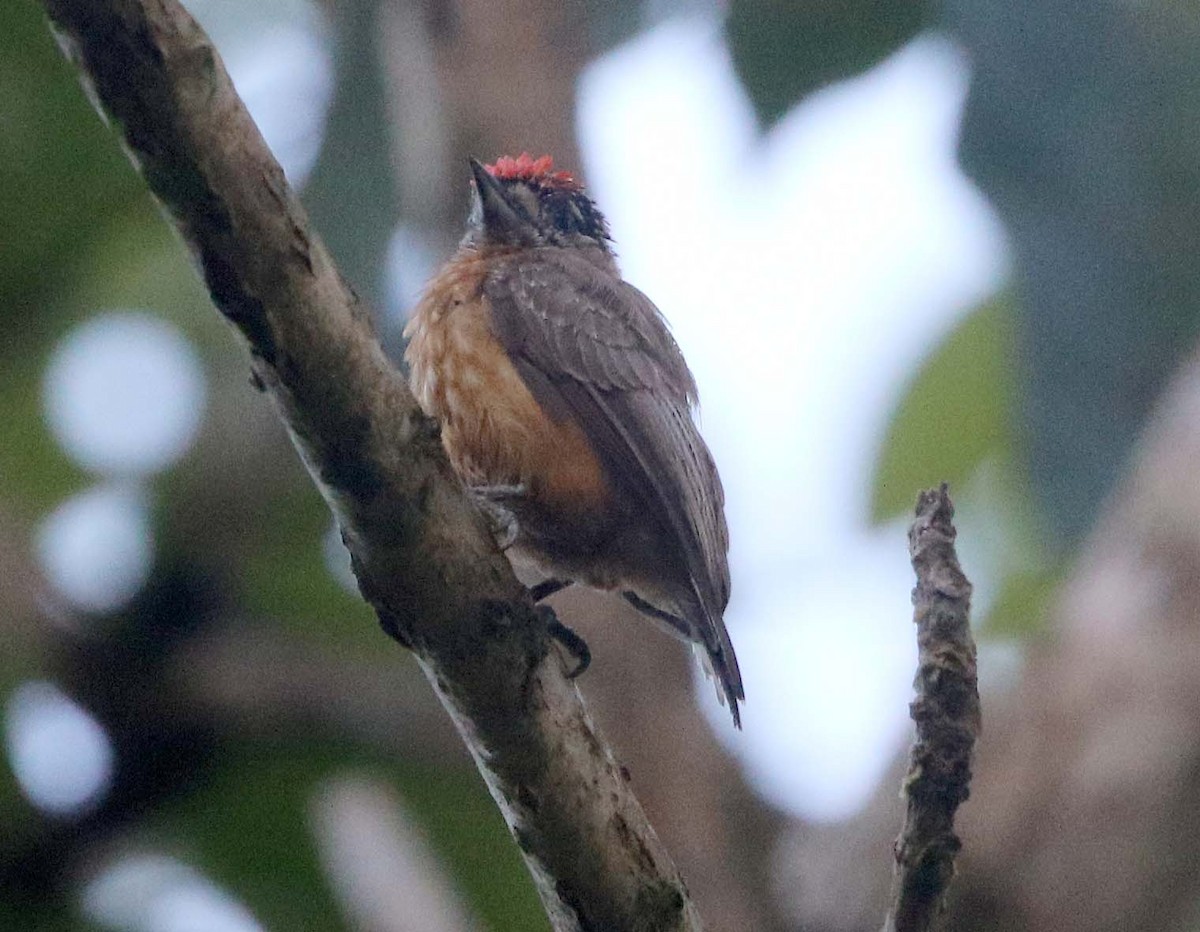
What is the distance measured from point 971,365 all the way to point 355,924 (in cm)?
417

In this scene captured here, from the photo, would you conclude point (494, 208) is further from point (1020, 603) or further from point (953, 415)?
point (1020, 603)

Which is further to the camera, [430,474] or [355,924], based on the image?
[355,924]

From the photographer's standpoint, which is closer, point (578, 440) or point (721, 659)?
point (721, 659)

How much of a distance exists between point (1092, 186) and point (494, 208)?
2.57 metres

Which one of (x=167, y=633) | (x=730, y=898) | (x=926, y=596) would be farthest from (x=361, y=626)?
(x=926, y=596)

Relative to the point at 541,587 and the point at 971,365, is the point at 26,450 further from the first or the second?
the point at 971,365

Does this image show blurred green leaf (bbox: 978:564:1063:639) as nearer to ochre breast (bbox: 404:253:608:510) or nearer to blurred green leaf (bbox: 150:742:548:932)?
blurred green leaf (bbox: 150:742:548:932)

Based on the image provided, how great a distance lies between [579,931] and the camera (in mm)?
3354

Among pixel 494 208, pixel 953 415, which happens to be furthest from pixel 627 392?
pixel 953 415

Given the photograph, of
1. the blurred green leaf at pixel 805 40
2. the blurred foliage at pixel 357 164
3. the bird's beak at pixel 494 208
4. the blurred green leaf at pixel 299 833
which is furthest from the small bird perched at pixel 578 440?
the blurred green leaf at pixel 805 40

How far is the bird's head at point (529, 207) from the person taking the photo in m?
5.87

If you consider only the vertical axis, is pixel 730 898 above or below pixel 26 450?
below

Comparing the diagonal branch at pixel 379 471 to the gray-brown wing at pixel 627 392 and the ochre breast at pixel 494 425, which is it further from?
the ochre breast at pixel 494 425

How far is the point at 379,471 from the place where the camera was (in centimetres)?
301
